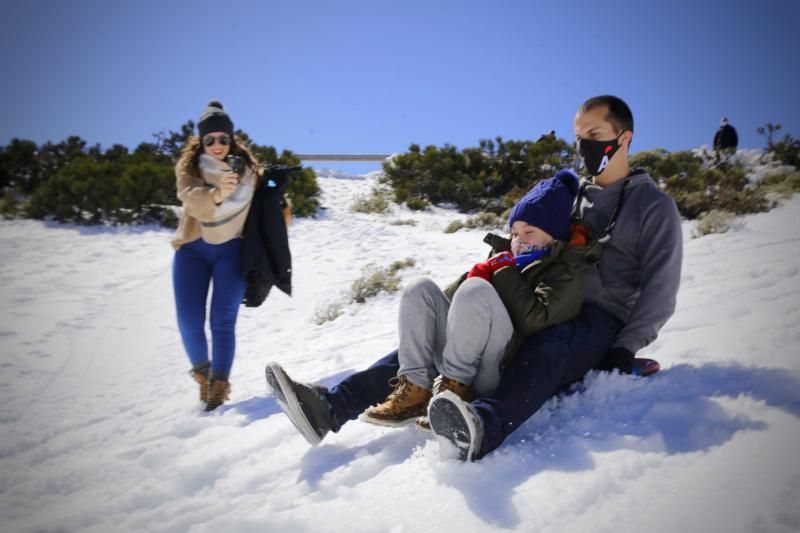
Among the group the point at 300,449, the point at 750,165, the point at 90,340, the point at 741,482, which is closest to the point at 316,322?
the point at 90,340

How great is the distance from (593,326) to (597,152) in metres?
0.86

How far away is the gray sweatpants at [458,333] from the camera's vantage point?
1843 millimetres

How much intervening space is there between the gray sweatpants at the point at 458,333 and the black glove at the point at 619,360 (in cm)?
47

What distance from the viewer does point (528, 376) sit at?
1766 millimetres

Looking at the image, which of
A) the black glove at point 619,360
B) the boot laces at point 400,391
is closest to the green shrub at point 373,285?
the boot laces at point 400,391

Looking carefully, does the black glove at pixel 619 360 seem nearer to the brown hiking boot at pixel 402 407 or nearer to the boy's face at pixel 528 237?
the boy's face at pixel 528 237

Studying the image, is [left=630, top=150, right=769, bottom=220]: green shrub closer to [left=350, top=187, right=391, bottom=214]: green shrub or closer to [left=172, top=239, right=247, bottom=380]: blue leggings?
[left=172, top=239, right=247, bottom=380]: blue leggings

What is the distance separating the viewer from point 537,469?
5.06 feet

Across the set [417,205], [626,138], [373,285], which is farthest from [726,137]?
[626,138]

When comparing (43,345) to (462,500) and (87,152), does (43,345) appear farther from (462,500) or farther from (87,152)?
(87,152)

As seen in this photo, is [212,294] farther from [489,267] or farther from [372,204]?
[372,204]

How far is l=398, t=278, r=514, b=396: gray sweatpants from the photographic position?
1.84 m

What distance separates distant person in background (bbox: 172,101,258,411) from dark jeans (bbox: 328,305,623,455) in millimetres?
1249

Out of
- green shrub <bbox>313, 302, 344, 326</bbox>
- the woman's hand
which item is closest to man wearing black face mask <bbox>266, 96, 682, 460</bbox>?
the woman's hand
